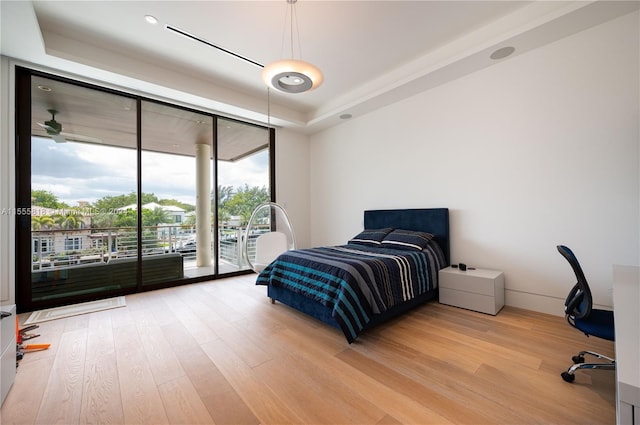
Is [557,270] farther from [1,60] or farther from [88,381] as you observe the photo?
[1,60]

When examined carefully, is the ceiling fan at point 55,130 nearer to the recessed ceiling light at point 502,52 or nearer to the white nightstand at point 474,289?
the white nightstand at point 474,289

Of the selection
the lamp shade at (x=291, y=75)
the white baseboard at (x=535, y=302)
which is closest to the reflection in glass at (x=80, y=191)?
the lamp shade at (x=291, y=75)

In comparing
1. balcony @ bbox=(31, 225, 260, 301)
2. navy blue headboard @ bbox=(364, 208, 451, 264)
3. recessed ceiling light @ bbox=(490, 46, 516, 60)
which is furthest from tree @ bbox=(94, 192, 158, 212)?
recessed ceiling light @ bbox=(490, 46, 516, 60)

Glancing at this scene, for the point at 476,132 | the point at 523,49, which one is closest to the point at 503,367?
the point at 476,132

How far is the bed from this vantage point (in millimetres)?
2273

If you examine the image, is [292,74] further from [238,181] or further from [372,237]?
[238,181]

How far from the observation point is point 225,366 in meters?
1.91

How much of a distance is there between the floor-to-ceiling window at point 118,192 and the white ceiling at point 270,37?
0.44 metres

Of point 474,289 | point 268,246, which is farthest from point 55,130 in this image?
point 474,289

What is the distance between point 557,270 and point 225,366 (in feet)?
10.9

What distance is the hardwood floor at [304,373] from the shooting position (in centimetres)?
146

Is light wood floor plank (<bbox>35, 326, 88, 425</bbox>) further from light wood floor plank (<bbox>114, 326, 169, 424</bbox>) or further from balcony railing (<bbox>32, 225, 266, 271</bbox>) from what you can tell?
balcony railing (<bbox>32, 225, 266, 271</bbox>)

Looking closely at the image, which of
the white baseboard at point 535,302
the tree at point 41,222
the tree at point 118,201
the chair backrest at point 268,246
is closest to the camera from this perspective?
the white baseboard at point 535,302

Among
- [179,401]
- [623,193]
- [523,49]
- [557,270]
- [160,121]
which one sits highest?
[523,49]
